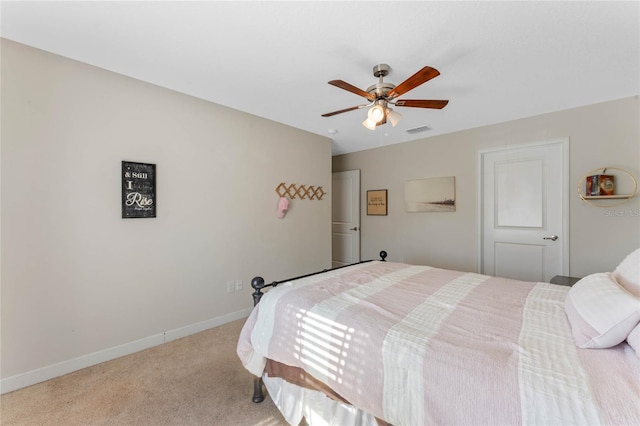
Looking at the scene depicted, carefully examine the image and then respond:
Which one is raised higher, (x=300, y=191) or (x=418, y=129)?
(x=418, y=129)

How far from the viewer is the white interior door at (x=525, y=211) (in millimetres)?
3023

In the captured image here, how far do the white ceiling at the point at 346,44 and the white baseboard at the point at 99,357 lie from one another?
7.60 feet

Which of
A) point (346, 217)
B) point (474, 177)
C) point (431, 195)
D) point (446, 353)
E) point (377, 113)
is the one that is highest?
point (377, 113)

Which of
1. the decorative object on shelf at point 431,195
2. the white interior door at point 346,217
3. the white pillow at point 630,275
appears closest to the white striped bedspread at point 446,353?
the white pillow at point 630,275

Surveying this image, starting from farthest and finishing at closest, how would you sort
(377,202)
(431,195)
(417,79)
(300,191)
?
(377,202)
(431,195)
(300,191)
(417,79)

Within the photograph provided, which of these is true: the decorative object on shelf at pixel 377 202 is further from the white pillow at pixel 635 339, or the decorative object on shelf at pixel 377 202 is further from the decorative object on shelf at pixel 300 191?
the white pillow at pixel 635 339

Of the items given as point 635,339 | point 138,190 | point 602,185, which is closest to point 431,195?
point 602,185

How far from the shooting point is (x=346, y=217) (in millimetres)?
5039

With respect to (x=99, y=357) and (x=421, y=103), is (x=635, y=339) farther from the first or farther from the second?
(x=99, y=357)

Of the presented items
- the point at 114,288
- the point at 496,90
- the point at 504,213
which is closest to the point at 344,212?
the point at 504,213

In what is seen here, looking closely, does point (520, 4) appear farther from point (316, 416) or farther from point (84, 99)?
point (84, 99)

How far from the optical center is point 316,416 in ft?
4.59

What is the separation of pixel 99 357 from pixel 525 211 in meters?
4.55

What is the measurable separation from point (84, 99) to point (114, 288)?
155 centimetres
